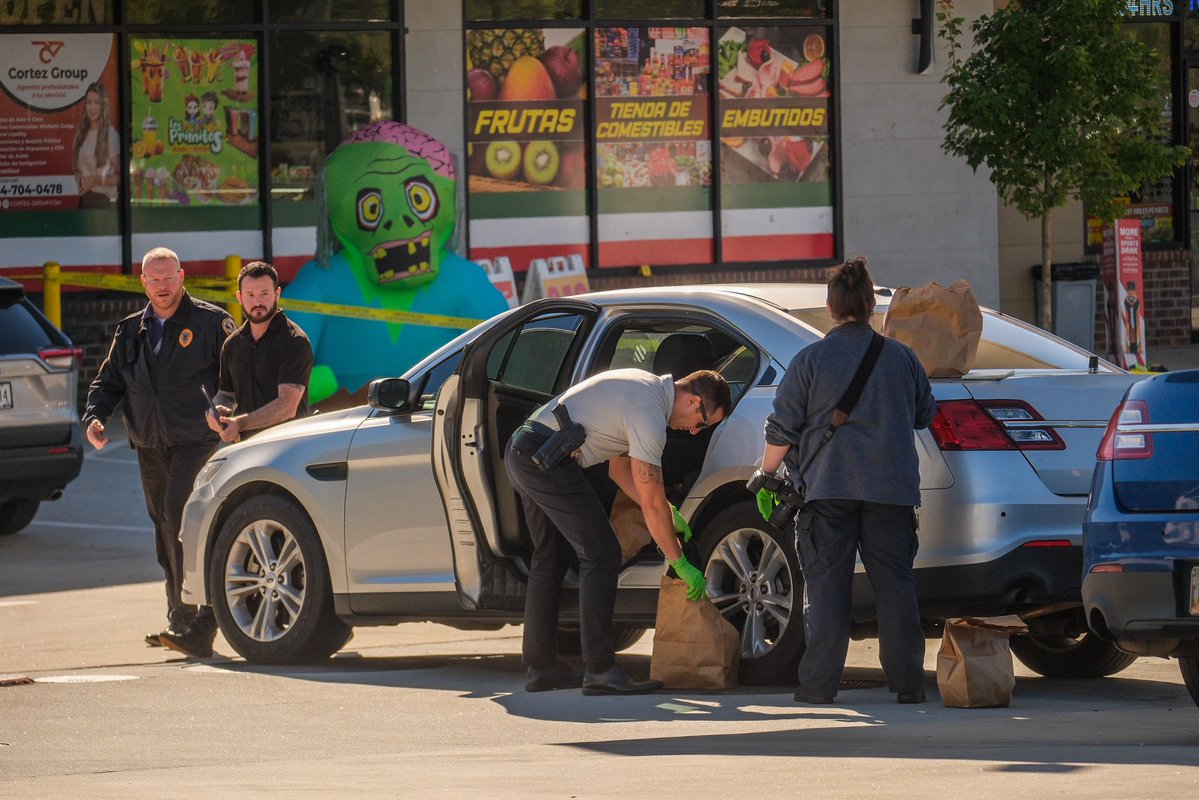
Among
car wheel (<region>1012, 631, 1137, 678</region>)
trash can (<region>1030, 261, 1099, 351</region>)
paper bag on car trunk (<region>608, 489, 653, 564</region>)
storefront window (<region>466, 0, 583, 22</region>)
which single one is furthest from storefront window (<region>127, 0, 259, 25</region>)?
car wheel (<region>1012, 631, 1137, 678</region>)

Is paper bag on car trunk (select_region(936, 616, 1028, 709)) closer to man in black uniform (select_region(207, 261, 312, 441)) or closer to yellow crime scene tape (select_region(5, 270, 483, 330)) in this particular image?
man in black uniform (select_region(207, 261, 312, 441))

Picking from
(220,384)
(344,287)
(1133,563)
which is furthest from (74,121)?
(1133,563)

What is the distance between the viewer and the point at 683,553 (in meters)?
8.06

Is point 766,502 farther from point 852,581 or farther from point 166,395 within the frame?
point 166,395

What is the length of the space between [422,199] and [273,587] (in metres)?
9.39

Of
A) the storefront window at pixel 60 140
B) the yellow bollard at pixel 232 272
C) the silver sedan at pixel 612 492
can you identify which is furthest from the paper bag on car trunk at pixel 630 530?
the storefront window at pixel 60 140

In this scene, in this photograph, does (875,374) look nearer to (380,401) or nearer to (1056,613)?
(1056,613)

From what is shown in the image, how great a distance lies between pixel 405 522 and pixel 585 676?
1.23 meters

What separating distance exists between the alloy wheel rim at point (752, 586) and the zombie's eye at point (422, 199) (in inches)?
415

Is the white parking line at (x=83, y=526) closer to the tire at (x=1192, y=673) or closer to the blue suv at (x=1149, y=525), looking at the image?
the tire at (x=1192, y=673)

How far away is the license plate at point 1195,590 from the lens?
21.3 ft

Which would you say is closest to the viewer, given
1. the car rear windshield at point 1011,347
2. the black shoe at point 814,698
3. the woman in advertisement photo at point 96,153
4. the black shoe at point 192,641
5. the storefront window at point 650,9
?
the black shoe at point 814,698

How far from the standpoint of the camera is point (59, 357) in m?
13.2

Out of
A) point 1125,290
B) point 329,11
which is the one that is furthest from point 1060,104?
point 329,11
